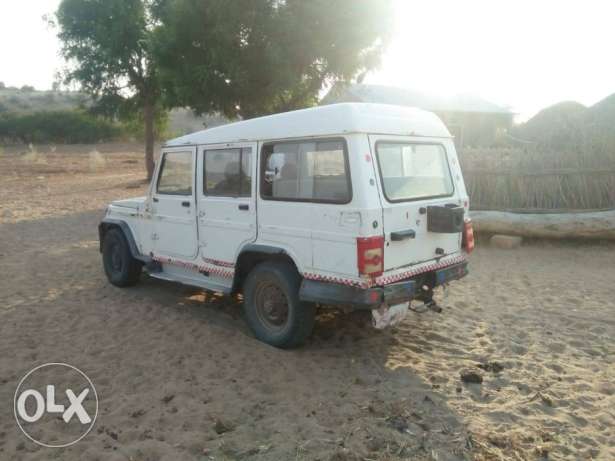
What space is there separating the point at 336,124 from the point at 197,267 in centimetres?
238

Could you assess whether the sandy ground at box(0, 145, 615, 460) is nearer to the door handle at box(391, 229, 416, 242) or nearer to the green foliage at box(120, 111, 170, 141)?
the door handle at box(391, 229, 416, 242)

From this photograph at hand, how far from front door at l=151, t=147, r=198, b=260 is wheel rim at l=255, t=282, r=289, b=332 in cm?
109

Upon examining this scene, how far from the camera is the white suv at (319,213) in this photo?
4.12 meters

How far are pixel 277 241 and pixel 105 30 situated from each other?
16.5 m

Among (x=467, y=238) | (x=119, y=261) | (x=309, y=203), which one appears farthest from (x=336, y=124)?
(x=119, y=261)

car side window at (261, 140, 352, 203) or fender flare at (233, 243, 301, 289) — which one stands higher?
car side window at (261, 140, 352, 203)

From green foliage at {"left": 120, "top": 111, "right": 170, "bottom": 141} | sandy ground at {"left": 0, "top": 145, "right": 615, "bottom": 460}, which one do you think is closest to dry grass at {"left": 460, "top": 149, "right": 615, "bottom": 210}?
sandy ground at {"left": 0, "top": 145, "right": 615, "bottom": 460}

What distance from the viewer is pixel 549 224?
8.92 metres

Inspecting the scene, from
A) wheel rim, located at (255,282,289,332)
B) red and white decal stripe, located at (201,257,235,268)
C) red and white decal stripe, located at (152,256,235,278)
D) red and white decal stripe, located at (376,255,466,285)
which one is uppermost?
red and white decal stripe, located at (376,255,466,285)

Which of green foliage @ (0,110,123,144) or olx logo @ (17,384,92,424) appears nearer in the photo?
olx logo @ (17,384,92,424)

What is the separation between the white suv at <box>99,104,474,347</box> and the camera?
4.12 m

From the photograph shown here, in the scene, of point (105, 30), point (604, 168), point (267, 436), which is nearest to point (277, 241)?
point (267, 436)

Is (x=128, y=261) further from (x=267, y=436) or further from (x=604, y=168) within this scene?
(x=604, y=168)

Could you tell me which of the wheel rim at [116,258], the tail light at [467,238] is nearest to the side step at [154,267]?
the wheel rim at [116,258]
